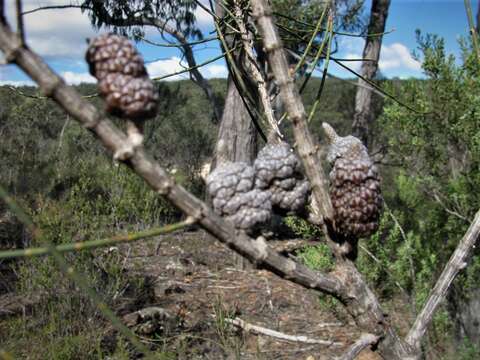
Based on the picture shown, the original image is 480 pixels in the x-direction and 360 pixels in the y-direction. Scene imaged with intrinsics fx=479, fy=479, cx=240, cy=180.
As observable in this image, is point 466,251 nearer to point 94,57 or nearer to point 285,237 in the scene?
point 94,57

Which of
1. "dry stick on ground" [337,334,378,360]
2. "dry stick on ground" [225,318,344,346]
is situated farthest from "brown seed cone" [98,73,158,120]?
"dry stick on ground" [225,318,344,346]

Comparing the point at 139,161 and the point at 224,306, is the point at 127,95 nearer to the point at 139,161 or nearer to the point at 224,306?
the point at 139,161

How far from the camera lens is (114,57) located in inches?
21.3

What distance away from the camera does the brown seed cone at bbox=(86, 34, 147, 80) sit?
54 cm

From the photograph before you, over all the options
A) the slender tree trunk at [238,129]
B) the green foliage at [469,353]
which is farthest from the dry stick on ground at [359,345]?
the slender tree trunk at [238,129]

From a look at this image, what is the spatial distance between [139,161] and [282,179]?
0.23m

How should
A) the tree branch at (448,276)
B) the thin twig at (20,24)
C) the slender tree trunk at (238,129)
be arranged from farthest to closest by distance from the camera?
the slender tree trunk at (238,129) → the tree branch at (448,276) → the thin twig at (20,24)

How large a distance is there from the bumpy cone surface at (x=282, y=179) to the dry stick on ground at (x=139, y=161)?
9 centimetres

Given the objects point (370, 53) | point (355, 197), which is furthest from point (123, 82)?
point (370, 53)

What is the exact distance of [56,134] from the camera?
1444cm

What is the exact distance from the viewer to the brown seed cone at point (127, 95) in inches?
21.1

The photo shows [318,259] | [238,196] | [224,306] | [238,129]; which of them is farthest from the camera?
[238,129]

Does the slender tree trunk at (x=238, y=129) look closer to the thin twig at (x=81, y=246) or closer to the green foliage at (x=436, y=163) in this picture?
the green foliage at (x=436, y=163)

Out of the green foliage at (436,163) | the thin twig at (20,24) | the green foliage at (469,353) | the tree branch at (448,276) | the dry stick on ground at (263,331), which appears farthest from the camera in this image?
the dry stick on ground at (263,331)
